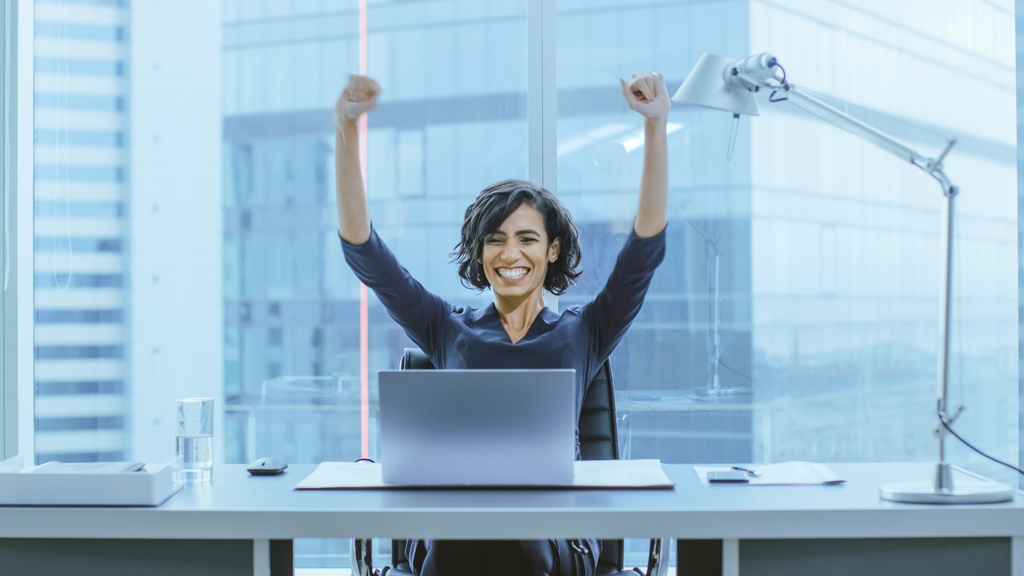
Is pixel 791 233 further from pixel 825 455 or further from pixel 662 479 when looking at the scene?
pixel 662 479

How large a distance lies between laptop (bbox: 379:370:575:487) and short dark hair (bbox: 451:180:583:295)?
0.65m

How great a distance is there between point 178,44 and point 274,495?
173 cm

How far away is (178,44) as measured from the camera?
8.25 feet

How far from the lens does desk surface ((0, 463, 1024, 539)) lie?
1220 mm

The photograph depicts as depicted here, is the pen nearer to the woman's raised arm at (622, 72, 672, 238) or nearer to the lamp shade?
the woman's raised arm at (622, 72, 672, 238)

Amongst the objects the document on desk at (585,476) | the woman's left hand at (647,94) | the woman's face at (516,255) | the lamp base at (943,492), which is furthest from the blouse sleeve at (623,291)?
the lamp base at (943,492)

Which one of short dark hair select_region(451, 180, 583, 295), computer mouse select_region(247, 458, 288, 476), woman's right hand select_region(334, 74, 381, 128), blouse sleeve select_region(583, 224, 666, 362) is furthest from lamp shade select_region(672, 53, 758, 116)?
computer mouse select_region(247, 458, 288, 476)

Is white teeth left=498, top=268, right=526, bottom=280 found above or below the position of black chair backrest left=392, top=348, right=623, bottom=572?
above

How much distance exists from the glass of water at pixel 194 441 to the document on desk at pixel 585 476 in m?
0.20

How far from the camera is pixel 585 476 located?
4.73 ft

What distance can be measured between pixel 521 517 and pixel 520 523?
1 centimetres

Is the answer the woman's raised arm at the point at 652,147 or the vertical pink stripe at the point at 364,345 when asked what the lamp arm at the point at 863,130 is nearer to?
the woman's raised arm at the point at 652,147

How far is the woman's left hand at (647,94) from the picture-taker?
1692mm

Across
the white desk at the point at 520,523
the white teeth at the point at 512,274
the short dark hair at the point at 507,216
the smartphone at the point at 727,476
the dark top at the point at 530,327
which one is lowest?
the white desk at the point at 520,523
